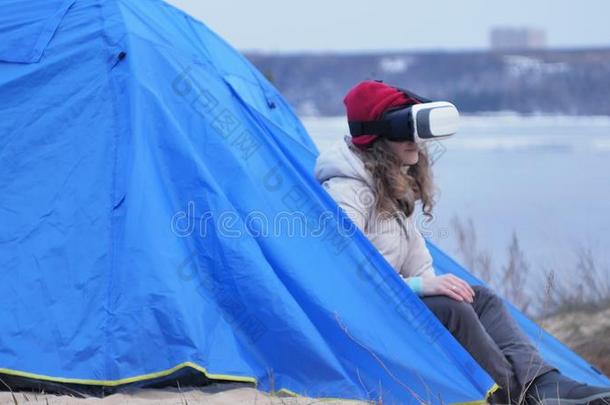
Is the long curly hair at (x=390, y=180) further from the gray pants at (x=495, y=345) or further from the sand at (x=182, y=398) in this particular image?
the sand at (x=182, y=398)

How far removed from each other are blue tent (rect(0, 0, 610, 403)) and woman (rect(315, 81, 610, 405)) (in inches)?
3.9

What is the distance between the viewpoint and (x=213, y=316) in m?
3.56

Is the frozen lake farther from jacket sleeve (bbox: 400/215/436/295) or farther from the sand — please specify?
the sand

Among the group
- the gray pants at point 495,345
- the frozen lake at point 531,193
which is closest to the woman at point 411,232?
the gray pants at point 495,345

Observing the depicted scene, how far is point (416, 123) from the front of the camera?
372cm

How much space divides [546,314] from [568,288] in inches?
22.6

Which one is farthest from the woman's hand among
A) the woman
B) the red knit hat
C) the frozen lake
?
the frozen lake

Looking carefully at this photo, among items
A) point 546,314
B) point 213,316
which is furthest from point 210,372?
point 546,314

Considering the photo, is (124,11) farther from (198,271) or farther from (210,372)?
(210,372)

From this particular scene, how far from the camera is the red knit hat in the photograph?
380 cm

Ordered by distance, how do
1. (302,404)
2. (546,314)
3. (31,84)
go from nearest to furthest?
(302,404), (31,84), (546,314)

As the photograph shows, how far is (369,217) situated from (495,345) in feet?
2.12

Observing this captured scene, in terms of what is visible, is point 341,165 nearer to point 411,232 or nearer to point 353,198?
point 353,198

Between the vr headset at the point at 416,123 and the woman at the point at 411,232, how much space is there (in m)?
0.03
